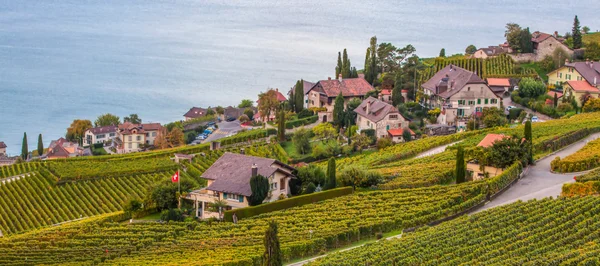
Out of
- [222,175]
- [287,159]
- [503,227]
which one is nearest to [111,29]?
[287,159]

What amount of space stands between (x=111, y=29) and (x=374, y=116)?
137337mm

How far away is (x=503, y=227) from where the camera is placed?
33.0m

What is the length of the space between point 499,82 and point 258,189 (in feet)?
125

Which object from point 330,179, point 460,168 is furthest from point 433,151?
point 330,179

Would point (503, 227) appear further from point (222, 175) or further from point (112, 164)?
point (112, 164)

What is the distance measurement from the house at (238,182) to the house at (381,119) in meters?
21.2

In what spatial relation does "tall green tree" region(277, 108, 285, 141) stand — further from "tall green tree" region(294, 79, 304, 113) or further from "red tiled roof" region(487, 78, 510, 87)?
"red tiled roof" region(487, 78, 510, 87)

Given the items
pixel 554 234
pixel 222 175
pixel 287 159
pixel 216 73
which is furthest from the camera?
pixel 216 73

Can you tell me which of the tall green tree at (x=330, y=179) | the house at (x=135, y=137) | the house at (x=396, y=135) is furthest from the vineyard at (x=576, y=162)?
the house at (x=135, y=137)

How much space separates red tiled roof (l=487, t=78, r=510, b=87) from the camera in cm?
7406

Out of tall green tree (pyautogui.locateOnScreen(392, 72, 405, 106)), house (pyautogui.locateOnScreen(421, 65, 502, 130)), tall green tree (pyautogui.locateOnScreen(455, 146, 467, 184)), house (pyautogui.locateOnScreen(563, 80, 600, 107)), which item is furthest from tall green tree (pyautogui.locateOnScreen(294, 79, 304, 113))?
tall green tree (pyautogui.locateOnScreen(455, 146, 467, 184))

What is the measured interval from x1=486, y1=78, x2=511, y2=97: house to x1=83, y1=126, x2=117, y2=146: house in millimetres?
42990

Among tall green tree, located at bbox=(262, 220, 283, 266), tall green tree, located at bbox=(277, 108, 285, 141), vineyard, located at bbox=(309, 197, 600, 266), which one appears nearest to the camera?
vineyard, located at bbox=(309, 197, 600, 266)

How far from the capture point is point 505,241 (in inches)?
1222
